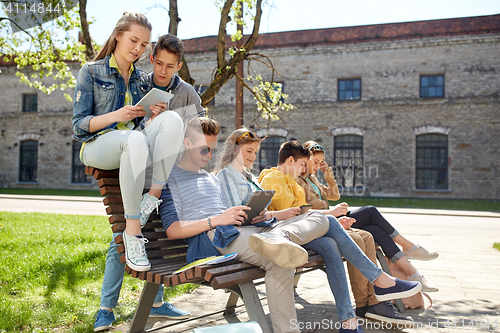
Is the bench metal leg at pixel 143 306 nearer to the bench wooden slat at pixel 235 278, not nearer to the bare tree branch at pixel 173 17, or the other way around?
the bench wooden slat at pixel 235 278

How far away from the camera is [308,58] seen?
20719 millimetres

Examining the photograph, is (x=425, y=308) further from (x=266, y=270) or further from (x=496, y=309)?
(x=266, y=270)

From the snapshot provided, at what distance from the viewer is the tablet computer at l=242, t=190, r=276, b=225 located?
8.23 ft

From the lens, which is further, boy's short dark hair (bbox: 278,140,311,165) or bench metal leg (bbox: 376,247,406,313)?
boy's short dark hair (bbox: 278,140,311,165)

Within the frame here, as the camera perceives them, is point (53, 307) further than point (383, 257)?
No

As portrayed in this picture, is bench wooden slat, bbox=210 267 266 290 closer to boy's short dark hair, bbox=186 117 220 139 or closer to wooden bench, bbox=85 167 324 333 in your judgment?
wooden bench, bbox=85 167 324 333

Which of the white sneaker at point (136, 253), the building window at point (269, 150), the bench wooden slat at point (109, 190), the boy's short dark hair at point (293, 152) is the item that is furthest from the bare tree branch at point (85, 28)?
the building window at point (269, 150)

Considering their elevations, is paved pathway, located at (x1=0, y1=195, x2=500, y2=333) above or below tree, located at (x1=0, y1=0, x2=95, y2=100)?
below

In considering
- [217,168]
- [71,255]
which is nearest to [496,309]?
[217,168]

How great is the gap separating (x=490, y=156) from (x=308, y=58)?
9805 millimetres

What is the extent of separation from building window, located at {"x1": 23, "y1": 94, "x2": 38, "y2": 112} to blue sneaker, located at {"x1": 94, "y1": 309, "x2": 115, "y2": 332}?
26.1 metres

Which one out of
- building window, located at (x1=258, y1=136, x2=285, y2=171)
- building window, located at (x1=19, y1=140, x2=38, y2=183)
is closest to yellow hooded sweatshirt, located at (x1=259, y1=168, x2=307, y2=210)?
building window, located at (x1=258, y1=136, x2=285, y2=171)

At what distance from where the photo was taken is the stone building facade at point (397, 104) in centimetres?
1888

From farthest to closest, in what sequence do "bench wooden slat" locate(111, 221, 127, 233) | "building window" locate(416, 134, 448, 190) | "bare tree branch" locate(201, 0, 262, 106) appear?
"building window" locate(416, 134, 448, 190)
"bare tree branch" locate(201, 0, 262, 106)
"bench wooden slat" locate(111, 221, 127, 233)
